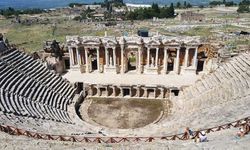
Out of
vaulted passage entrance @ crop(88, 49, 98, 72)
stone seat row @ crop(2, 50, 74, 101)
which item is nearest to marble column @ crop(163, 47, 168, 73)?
vaulted passage entrance @ crop(88, 49, 98, 72)

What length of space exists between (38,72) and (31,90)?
15.3ft

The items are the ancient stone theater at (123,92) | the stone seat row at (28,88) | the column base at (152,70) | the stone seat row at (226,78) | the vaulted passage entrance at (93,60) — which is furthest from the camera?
the vaulted passage entrance at (93,60)

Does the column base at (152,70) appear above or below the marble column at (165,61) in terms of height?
below

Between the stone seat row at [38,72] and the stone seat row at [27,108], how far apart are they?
5.15 m

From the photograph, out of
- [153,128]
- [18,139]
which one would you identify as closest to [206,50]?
[153,128]

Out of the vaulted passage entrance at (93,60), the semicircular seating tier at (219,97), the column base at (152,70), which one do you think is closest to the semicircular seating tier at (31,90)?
the vaulted passage entrance at (93,60)

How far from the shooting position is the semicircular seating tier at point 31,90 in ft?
86.0

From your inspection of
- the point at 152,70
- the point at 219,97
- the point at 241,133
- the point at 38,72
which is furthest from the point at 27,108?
the point at 152,70

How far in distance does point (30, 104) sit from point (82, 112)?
7269 mm

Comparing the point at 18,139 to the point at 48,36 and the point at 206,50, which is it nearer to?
the point at 206,50

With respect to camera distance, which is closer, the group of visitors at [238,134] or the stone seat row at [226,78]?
the group of visitors at [238,134]

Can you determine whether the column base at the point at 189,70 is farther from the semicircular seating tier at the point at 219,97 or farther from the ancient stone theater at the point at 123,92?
the semicircular seating tier at the point at 219,97

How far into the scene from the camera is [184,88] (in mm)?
36594

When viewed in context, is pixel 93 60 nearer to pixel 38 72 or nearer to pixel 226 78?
pixel 38 72
